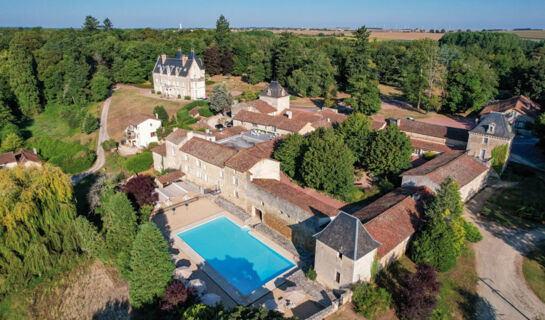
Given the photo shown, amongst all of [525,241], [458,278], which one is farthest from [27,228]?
[525,241]

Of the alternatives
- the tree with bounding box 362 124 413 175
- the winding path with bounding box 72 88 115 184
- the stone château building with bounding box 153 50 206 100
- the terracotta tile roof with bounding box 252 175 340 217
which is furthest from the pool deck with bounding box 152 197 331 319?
the stone château building with bounding box 153 50 206 100

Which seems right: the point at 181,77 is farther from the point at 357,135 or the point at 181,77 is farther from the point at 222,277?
the point at 222,277

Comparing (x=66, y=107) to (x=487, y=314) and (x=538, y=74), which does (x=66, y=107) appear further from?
(x=538, y=74)

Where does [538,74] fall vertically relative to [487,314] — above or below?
above

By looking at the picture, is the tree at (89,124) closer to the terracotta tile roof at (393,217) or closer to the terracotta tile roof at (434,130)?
the terracotta tile roof at (434,130)

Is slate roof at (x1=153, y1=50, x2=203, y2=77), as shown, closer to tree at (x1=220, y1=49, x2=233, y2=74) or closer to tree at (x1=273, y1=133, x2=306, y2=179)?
tree at (x1=220, y1=49, x2=233, y2=74)

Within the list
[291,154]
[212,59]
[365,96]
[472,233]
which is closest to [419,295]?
[472,233]
